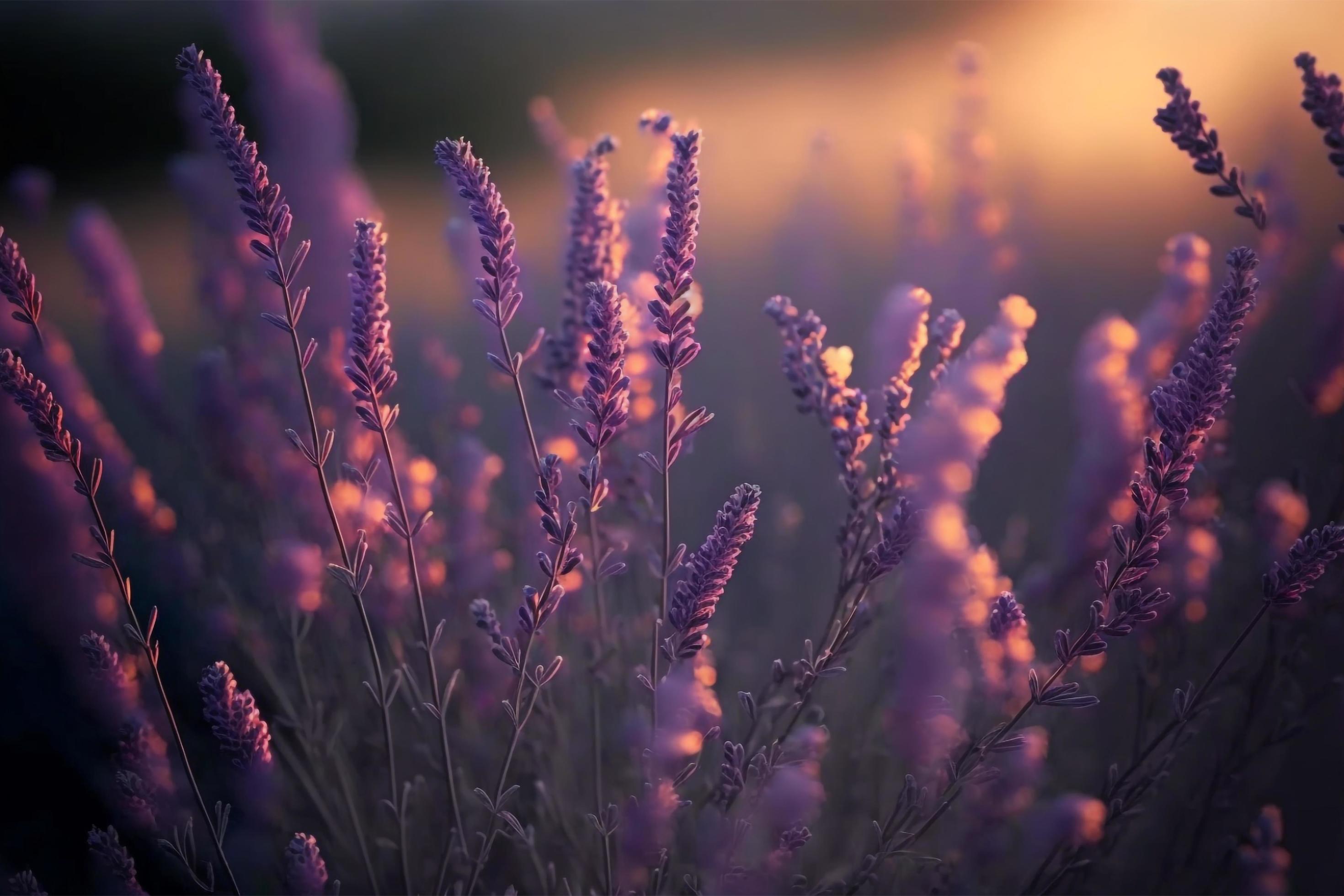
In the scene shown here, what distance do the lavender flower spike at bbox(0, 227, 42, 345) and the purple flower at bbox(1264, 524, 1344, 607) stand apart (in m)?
1.06

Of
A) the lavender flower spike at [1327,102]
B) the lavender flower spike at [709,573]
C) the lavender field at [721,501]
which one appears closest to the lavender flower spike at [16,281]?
the lavender field at [721,501]

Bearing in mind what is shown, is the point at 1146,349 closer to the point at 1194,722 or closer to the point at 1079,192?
the point at 1194,722

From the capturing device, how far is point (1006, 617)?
0.84 m

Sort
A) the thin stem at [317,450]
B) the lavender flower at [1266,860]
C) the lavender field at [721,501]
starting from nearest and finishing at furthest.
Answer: the thin stem at [317,450], the lavender field at [721,501], the lavender flower at [1266,860]

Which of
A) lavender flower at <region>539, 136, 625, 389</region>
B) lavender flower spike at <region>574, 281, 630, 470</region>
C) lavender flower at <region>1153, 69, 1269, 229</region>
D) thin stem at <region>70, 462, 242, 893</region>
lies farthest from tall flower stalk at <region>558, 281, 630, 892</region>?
Answer: lavender flower at <region>1153, 69, 1269, 229</region>

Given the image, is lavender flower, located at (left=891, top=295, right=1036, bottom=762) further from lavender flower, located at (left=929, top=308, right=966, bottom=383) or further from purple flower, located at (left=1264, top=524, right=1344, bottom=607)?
purple flower, located at (left=1264, top=524, right=1344, bottom=607)

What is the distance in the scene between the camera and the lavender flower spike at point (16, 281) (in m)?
0.73

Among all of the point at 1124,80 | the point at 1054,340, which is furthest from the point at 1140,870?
the point at 1124,80

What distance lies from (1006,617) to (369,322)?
0.64m

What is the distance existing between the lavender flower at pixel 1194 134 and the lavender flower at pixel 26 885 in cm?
128

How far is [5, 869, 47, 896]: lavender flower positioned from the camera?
820mm

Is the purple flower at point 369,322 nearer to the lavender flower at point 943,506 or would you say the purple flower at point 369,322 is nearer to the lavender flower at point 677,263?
the lavender flower at point 677,263

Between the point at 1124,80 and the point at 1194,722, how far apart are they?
1605mm

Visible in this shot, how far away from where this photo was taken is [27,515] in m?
1.26
